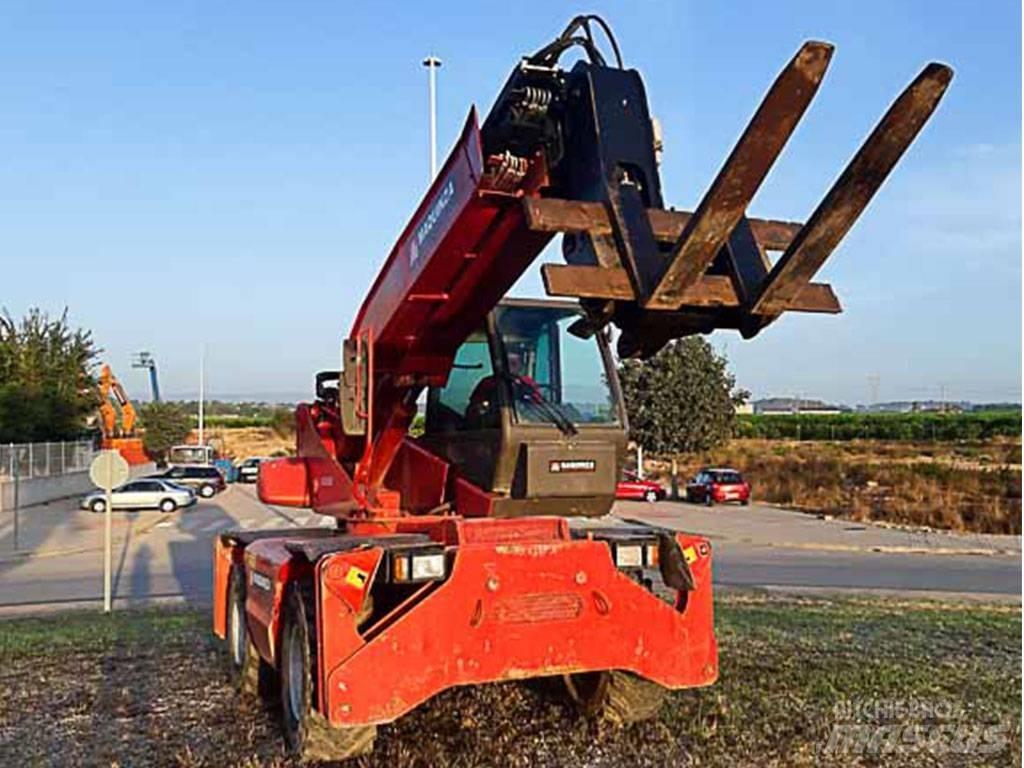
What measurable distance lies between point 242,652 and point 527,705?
239cm

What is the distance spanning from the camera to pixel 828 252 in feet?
14.8

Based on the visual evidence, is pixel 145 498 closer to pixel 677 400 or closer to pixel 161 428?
pixel 677 400

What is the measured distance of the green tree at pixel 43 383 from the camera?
42.2 m

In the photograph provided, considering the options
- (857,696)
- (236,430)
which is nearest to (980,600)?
(857,696)

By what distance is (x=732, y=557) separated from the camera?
22469 millimetres

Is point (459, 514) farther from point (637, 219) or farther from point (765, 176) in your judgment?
point (765, 176)

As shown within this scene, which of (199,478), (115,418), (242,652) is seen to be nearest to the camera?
(242,652)


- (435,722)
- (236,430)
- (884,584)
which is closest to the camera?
(435,722)

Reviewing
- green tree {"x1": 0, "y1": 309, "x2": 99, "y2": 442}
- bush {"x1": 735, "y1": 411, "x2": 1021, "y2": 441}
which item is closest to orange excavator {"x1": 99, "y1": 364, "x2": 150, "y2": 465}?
green tree {"x1": 0, "y1": 309, "x2": 99, "y2": 442}

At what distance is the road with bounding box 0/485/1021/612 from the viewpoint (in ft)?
58.6

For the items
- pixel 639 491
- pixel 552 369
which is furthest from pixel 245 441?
pixel 552 369

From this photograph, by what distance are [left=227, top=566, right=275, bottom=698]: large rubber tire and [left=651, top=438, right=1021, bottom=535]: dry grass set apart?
26.2 meters

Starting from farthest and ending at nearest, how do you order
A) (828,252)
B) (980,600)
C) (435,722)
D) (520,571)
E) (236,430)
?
(236,430) < (980,600) < (435,722) < (520,571) < (828,252)

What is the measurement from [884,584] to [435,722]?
13.3 metres
